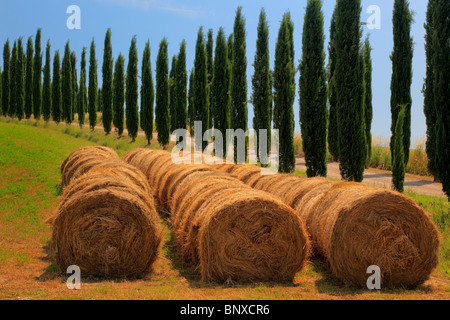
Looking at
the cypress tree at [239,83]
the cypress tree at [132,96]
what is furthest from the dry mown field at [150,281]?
the cypress tree at [132,96]

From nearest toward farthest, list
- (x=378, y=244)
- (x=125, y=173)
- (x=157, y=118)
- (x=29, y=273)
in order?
(x=378, y=244) → (x=29, y=273) → (x=125, y=173) → (x=157, y=118)

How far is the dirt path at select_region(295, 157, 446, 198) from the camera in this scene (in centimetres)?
1723

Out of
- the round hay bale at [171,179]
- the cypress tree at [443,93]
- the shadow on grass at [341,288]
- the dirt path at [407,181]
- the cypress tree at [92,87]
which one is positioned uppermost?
the cypress tree at [92,87]

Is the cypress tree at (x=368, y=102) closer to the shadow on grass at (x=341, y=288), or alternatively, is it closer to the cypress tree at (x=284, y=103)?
the cypress tree at (x=284, y=103)

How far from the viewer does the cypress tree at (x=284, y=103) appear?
60.2 feet

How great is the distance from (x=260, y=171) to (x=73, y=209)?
6442 mm

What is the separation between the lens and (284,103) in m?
18.5

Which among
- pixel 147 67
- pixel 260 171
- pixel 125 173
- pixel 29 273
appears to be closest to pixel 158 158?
pixel 260 171

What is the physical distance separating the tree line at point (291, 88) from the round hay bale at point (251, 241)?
803 centimetres

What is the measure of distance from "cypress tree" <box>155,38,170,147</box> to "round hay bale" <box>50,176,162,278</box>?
74.7 feet

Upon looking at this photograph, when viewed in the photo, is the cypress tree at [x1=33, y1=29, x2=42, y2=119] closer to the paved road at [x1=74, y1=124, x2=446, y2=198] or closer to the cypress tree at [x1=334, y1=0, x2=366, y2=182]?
the paved road at [x1=74, y1=124, x2=446, y2=198]

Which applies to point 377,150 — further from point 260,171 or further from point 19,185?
point 19,185

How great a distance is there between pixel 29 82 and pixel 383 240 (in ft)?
130

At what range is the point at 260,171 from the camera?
12.3 m
